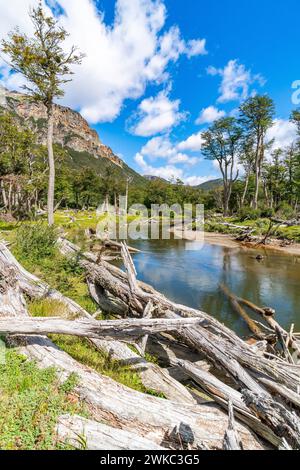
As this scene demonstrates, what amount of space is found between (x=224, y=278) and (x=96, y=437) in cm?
1449

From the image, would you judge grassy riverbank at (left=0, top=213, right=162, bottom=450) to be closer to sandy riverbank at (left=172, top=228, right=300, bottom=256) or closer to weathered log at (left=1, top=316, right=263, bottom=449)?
weathered log at (left=1, top=316, right=263, bottom=449)

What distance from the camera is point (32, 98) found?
17.2m

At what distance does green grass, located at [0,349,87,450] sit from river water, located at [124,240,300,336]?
23.4ft

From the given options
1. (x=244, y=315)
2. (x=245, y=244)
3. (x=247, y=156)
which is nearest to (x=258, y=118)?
(x=247, y=156)

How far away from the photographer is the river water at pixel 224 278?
11.6 meters

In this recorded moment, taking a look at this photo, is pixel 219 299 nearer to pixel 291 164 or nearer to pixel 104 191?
pixel 291 164

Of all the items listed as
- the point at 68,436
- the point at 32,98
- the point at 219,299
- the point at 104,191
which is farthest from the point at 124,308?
the point at 104,191

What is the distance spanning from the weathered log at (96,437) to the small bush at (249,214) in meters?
39.0

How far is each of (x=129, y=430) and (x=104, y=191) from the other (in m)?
78.7

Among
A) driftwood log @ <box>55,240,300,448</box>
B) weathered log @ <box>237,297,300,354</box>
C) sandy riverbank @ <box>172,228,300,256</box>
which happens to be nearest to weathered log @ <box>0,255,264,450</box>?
driftwood log @ <box>55,240,300,448</box>

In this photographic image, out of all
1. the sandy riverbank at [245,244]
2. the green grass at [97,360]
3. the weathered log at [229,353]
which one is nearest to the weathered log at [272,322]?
the weathered log at [229,353]

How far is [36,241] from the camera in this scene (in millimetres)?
10070

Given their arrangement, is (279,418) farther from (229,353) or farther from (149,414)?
(149,414)

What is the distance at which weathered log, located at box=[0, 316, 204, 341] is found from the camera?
14.0 feet
